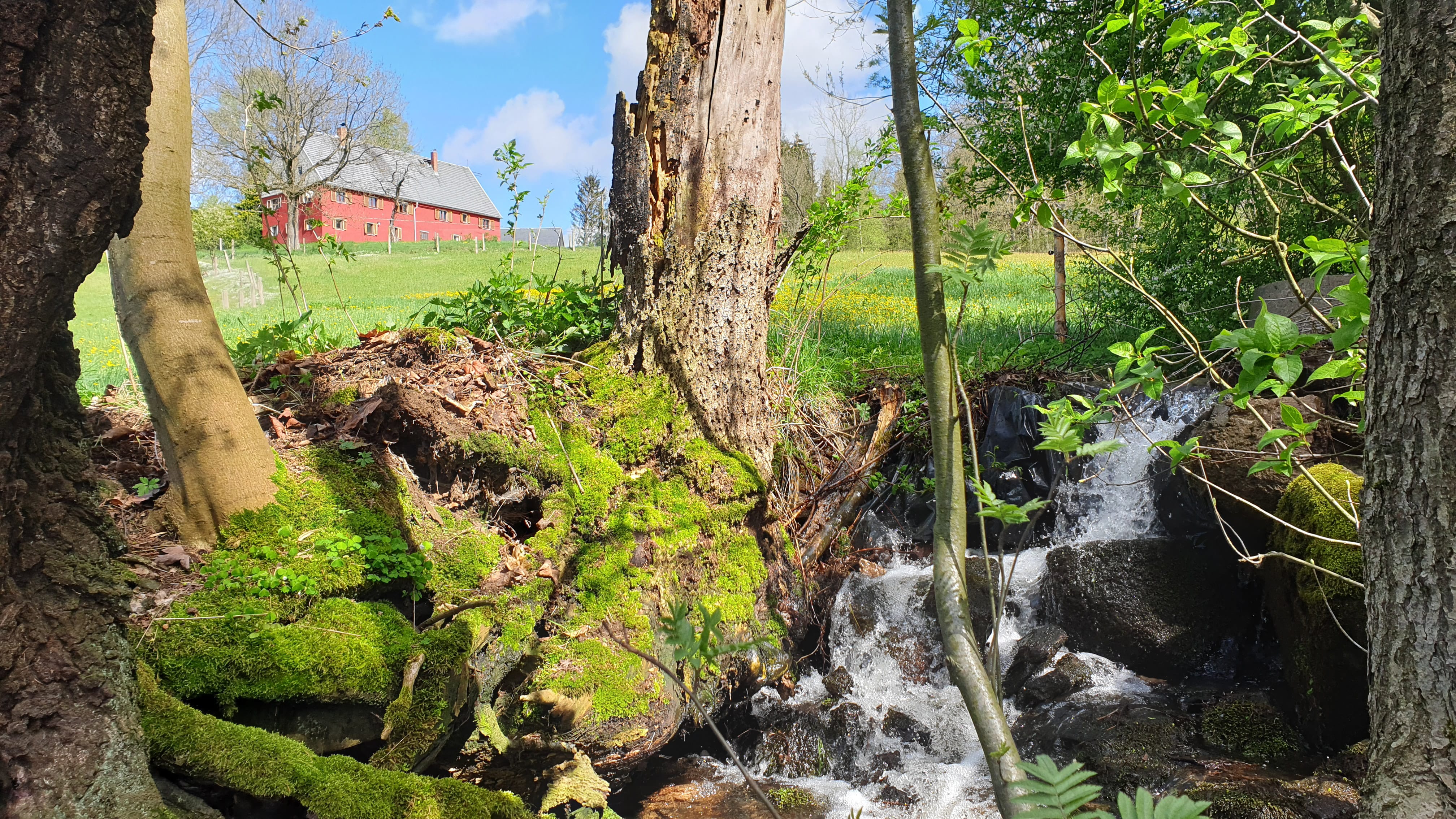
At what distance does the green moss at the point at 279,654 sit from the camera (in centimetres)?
251

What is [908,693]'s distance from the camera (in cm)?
535

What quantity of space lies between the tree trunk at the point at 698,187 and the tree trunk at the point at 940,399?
3172 millimetres

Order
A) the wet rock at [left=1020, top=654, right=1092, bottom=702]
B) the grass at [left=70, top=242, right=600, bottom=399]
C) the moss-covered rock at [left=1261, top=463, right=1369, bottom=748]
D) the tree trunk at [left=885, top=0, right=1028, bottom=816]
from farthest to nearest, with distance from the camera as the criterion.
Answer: the grass at [left=70, top=242, right=600, bottom=399] < the wet rock at [left=1020, top=654, right=1092, bottom=702] < the moss-covered rock at [left=1261, top=463, right=1369, bottom=748] < the tree trunk at [left=885, top=0, right=1028, bottom=816]

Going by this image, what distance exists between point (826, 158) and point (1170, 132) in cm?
2355

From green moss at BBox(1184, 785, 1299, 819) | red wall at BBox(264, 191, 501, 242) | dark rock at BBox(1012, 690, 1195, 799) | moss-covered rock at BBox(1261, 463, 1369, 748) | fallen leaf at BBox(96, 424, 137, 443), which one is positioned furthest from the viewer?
red wall at BBox(264, 191, 501, 242)

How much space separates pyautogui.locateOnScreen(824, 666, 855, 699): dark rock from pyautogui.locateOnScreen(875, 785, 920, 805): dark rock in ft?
2.43

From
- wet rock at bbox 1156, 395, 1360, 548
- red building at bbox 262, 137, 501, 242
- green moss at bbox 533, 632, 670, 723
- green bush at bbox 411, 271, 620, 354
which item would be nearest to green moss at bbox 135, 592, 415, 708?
green moss at bbox 533, 632, 670, 723

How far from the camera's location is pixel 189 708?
2.27m

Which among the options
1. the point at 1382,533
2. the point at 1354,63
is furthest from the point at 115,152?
the point at 1354,63

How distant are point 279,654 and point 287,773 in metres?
0.50

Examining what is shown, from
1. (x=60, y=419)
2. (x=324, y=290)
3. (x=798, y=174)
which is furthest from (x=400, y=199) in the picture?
(x=60, y=419)

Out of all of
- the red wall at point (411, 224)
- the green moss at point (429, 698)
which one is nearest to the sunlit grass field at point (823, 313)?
the green moss at point (429, 698)

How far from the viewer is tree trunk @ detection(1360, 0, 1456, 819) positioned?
1407 millimetres

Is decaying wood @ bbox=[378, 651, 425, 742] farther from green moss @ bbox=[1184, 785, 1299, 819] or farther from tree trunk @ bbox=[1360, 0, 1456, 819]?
green moss @ bbox=[1184, 785, 1299, 819]
